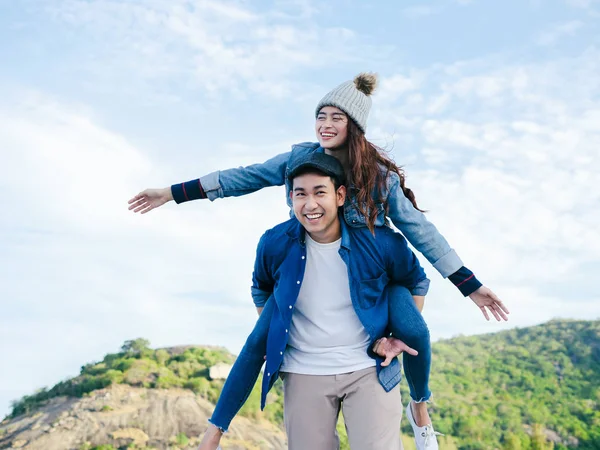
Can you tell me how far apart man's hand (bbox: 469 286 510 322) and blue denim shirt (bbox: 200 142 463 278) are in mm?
190

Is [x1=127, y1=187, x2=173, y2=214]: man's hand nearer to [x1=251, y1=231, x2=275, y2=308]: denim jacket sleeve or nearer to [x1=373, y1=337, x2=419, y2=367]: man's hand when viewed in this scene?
[x1=251, y1=231, x2=275, y2=308]: denim jacket sleeve

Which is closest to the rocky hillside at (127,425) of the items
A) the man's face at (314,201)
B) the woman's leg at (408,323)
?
the woman's leg at (408,323)

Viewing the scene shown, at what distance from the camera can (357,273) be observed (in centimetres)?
319

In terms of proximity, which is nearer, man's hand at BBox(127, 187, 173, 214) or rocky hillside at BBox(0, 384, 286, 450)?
man's hand at BBox(127, 187, 173, 214)

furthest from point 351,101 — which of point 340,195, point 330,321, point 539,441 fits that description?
point 539,441

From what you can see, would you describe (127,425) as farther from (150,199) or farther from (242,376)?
(242,376)

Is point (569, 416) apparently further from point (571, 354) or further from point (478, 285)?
point (478, 285)

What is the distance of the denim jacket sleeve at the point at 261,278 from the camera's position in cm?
340

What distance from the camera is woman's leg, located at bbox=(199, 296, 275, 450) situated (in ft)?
10.9

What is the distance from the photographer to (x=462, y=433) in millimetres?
10156

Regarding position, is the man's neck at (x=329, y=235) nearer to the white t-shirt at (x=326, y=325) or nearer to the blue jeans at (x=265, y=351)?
the white t-shirt at (x=326, y=325)

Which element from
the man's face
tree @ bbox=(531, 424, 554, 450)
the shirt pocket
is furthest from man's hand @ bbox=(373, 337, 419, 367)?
tree @ bbox=(531, 424, 554, 450)

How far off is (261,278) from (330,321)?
494 millimetres

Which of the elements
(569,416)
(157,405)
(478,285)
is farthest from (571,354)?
(478,285)
